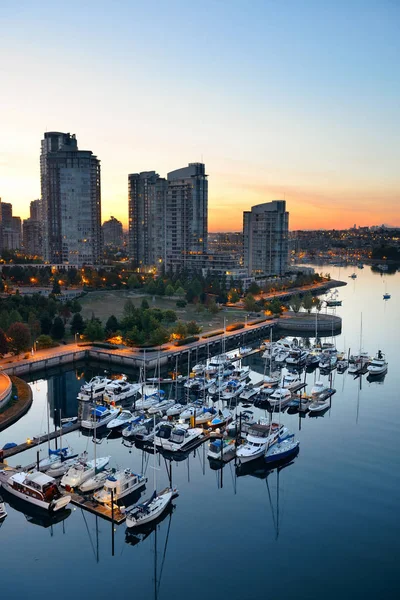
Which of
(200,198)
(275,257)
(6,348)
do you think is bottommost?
(6,348)

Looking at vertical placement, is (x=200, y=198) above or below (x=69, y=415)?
above

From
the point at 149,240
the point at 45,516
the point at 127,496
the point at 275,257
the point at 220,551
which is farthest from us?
the point at 149,240

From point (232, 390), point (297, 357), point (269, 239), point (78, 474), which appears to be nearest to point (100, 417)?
point (78, 474)

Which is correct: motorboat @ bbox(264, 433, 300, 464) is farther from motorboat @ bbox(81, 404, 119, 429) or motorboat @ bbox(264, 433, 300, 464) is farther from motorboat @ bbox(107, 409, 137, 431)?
motorboat @ bbox(81, 404, 119, 429)

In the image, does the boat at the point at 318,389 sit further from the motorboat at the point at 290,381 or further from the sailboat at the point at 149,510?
the sailboat at the point at 149,510

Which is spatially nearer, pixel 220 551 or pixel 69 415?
pixel 220 551

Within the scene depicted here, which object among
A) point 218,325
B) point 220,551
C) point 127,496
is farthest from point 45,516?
point 218,325

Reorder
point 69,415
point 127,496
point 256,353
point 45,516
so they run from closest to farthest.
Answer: point 45,516
point 127,496
point 69,415
point 256,353

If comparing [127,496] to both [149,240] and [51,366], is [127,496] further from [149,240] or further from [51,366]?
[149,240]
